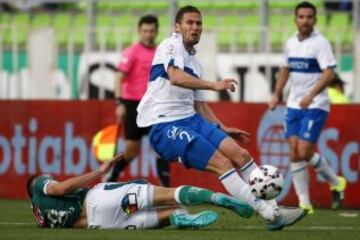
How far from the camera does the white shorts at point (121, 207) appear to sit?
10.8m

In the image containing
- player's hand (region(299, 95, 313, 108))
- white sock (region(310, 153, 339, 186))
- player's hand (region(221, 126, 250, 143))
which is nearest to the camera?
player's hand (region(221, 126, 250, 143))

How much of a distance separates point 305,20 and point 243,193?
4.22 m

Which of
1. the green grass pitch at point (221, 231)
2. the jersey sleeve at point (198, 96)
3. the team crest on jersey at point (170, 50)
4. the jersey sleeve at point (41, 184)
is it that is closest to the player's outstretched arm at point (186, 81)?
the team crest on jersey at point (170, 50)

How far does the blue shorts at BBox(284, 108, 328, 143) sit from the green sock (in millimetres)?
4165

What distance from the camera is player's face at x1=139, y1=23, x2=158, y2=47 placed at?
1577cm

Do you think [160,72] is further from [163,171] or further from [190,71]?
[163,171]

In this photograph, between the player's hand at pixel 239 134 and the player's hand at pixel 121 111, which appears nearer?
the player's hand at pixel 239 134

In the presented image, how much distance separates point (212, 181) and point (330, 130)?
5.50 feet

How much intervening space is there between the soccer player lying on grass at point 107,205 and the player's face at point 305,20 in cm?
415

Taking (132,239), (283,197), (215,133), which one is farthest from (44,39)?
(132,239)

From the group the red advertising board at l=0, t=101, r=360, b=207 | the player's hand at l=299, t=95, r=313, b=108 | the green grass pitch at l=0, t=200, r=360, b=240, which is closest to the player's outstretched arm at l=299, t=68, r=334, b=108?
the player's hand at l=299, t=95, r=313, b=108

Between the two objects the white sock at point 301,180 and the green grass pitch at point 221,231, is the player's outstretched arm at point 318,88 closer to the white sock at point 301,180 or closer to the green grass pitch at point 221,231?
the white sock at point 301,180

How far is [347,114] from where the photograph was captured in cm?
1573

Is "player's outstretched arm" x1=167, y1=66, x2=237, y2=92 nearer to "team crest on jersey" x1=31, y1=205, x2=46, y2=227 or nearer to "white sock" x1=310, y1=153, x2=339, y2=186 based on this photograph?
"team crest on jersey" x1=31, y1=205, x2=46, y2=227
